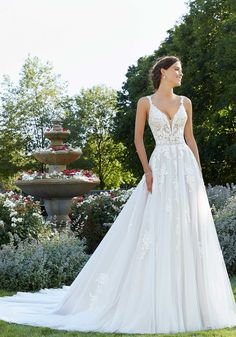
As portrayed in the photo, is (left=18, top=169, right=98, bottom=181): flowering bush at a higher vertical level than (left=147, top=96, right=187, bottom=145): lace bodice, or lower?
lower

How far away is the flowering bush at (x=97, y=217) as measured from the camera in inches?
536

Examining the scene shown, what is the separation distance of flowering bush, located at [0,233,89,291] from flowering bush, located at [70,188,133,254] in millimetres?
3020

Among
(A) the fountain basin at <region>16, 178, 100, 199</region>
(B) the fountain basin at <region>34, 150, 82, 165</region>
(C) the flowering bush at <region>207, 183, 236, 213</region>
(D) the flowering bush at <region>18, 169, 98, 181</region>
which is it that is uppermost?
(B) the fountain basin at <region>34, 150, 82, 165</region>

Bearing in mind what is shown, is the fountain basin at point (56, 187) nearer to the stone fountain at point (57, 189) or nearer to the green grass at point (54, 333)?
the stone fountain at point (57, 189)

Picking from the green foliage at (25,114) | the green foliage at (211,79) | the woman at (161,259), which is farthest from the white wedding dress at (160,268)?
the green foliage at (25,114)

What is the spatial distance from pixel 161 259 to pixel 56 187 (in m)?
8.52

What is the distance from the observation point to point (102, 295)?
6480 millimetres

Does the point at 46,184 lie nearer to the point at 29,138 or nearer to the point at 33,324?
the point at 33,324

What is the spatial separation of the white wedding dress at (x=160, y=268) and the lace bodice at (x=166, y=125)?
0.04 ft

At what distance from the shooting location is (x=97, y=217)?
14.0m

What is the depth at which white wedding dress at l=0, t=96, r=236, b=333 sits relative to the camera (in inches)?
237

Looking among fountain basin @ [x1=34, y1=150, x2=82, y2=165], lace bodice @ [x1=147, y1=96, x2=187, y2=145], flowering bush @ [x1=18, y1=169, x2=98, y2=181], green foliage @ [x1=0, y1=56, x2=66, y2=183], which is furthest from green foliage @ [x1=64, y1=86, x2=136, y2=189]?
lace bodice @ [x1=147, y1=96, x2=187, y2=145]

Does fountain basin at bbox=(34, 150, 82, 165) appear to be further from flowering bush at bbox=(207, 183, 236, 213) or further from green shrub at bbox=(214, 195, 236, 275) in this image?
green shrub at bbox=(214, 195, 236, 275)

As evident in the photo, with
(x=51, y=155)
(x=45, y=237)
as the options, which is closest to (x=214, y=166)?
(x=51, y=155)
